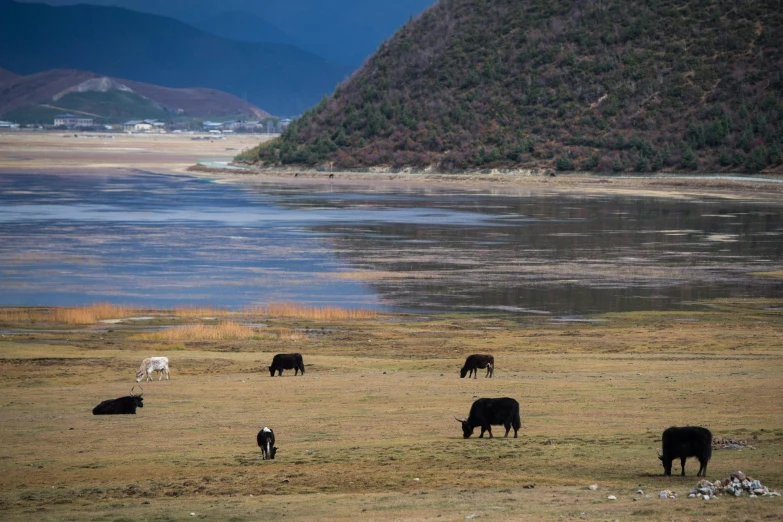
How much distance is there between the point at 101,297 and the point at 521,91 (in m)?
93.5

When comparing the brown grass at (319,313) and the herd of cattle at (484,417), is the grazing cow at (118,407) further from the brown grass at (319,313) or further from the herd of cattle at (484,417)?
the brown grass at (319,313)

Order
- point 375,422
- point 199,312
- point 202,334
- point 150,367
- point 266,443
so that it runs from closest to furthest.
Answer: point 266,443 → point 375,422 → point 150,367 → point 202,334 → point 199,312

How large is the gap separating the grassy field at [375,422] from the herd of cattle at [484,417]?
0.24 metres

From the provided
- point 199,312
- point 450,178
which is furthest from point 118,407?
point 450,178

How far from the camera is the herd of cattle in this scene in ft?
45.2

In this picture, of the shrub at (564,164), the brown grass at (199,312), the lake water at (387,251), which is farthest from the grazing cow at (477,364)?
the shrub at (564,164)

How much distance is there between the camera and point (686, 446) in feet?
45.2

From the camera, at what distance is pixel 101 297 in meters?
39.8

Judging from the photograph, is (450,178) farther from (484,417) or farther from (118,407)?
(484,417)

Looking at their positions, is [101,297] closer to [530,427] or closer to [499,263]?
[499,263]

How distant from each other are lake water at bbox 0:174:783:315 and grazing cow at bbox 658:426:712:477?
77.8 feet

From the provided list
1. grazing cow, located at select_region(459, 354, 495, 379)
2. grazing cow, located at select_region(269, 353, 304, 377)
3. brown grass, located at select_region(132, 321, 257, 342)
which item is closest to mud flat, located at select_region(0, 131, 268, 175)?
brown grass, located at select_region(132, 321, 257, 342)

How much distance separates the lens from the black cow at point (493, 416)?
16812mm

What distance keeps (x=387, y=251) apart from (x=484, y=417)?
3672 cm
